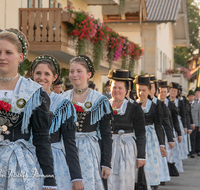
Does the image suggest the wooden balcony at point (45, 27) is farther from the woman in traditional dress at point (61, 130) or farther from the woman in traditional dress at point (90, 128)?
the woman in traditional dress at point (61, 130)

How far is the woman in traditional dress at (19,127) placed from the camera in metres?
3.04

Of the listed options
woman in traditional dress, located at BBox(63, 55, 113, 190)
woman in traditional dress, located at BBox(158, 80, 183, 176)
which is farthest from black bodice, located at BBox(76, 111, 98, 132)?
woman in traditional dress, located at BBox(158, 80, 183, 176)

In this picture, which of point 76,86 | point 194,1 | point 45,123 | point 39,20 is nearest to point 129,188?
point 76,86

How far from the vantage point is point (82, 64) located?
518 cm

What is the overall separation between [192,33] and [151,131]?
58759 millimetres

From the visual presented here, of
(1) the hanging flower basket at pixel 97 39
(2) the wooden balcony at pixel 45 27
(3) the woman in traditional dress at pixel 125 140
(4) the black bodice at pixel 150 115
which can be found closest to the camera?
(3) the woman in traditional dress at pixel 125 140

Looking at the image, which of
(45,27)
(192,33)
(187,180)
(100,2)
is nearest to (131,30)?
(100,2)

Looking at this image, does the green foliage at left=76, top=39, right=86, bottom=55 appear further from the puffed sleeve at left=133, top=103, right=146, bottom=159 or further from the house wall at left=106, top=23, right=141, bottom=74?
the house wall at left=106, top=23, right=141, bottom=74

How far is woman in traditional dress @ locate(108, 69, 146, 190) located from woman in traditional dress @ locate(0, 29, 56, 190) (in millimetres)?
3694

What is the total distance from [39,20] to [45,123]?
37.1 ft

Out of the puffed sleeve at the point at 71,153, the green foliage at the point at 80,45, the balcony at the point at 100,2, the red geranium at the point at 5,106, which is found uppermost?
the balcony at the point at 100,2

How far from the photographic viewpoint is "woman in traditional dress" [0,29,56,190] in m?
3.04

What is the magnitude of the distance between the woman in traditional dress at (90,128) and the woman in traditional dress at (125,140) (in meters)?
1.61

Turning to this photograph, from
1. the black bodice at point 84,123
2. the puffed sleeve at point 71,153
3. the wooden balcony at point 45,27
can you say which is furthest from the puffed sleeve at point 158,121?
the wooden balcony at point 45,27
